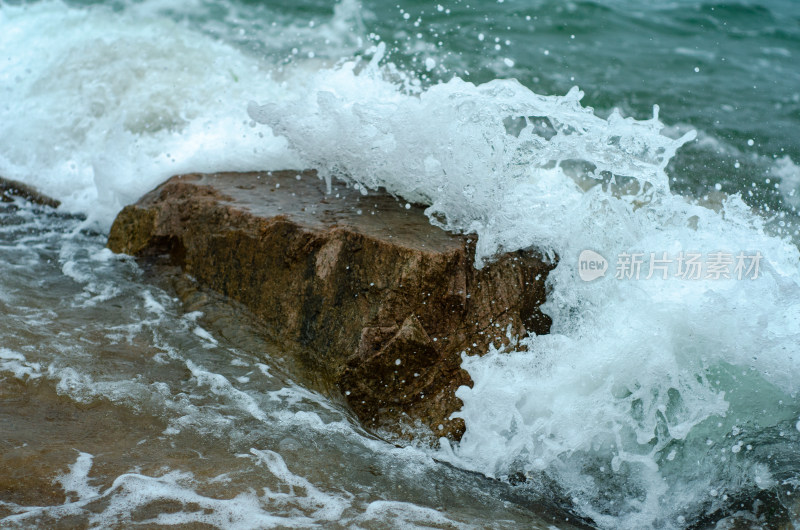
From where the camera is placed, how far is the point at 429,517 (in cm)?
222

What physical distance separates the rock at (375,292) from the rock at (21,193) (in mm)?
1962

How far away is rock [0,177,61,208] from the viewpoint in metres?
4.93

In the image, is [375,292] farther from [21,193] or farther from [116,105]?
[116,105]

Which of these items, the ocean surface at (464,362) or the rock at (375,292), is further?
the rock at (375,292)

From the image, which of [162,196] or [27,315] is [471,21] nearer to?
[162,196]

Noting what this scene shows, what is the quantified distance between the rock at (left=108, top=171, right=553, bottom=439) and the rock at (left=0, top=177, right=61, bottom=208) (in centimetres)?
196

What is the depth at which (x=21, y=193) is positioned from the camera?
498 centimetres

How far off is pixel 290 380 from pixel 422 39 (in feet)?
18.5

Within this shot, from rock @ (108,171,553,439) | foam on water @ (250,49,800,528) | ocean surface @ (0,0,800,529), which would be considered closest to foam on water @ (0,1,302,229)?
ocean surface @ (0,0,800,529)

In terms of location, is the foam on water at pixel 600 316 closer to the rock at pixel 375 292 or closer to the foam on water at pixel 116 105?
the rock at pixel 375 292

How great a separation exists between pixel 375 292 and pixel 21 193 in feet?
10.8

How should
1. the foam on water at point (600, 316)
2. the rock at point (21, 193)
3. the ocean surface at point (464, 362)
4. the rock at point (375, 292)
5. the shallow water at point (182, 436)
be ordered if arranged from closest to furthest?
1. the shallow water at point (182, 436)
2. the ocean surface at point (464, 362)
3. the foam on water at point (600, 316)
4. the rock at point (375, 292)
5. the rock at point (21, 193)

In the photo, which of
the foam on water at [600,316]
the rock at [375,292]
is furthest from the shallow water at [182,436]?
the foam on water at [600,316]

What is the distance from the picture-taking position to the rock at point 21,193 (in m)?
4.93
